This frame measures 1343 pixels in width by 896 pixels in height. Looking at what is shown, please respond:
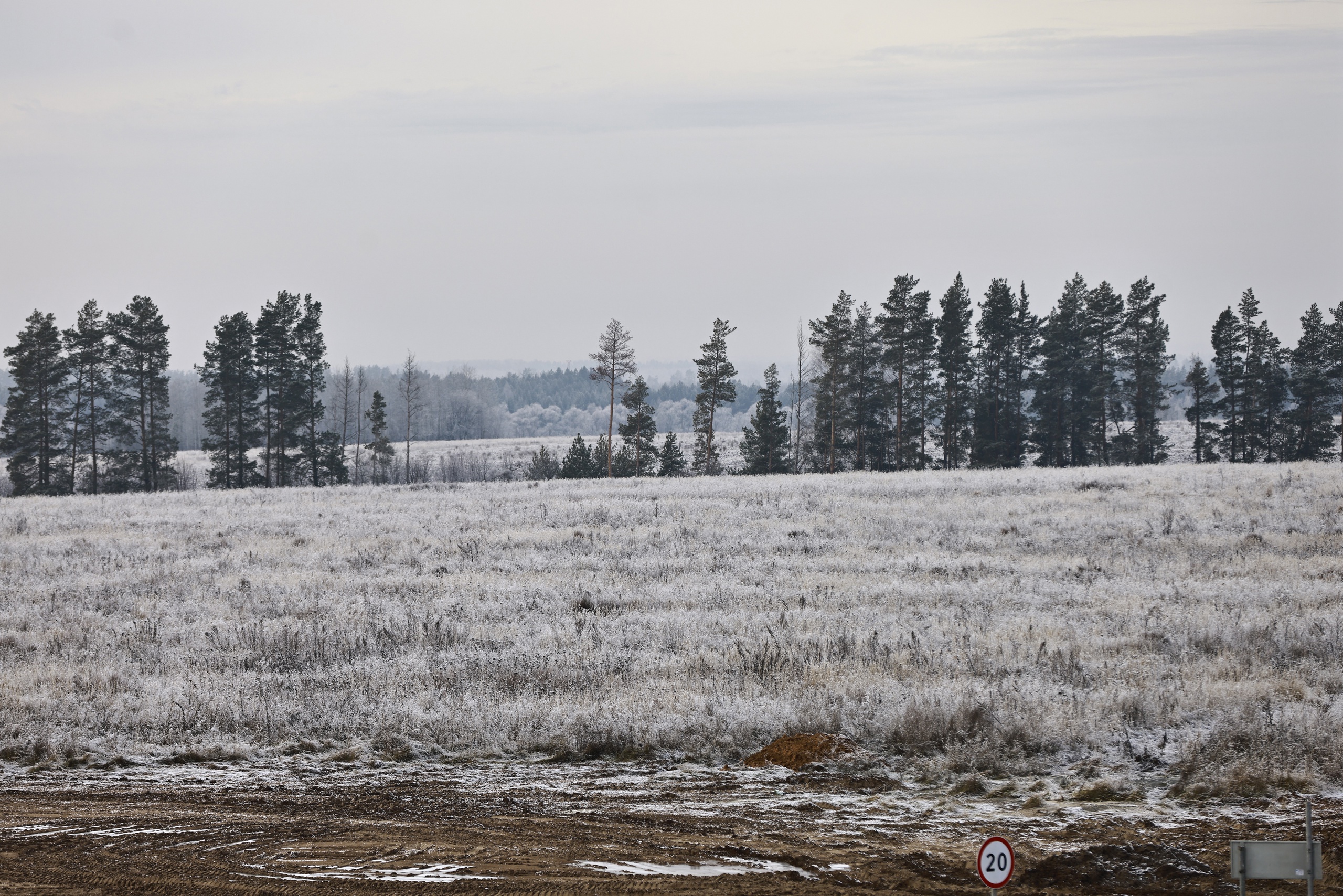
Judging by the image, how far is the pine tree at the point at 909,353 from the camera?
181 feet

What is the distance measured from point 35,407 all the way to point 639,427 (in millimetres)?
34599

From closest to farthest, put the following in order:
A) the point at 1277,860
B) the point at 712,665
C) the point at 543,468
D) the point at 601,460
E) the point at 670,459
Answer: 1. the point at 1277,860
2. the point at 712,665
3. the point at 670,459
4. the point at 601,460
5. the point at 543,468

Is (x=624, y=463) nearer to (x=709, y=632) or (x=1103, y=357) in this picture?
(x=1103, y=357)

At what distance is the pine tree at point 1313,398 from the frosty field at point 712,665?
127ft

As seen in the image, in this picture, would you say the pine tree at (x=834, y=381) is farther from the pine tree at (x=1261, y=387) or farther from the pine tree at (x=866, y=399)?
the pine tree at (x=1261, y=387)

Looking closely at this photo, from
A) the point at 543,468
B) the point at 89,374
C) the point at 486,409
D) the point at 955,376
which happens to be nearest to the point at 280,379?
the point at 89,374

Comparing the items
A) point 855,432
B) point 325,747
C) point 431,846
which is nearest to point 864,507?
point 325,747

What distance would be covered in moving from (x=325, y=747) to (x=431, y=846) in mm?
3268

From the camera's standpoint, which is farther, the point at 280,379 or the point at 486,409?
the point at 486,409

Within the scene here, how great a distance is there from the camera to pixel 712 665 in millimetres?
11383

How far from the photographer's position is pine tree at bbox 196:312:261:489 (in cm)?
5447

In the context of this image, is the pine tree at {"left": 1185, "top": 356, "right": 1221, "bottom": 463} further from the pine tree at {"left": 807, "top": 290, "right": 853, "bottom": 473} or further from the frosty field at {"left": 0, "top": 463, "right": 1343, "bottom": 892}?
the frosty field at {"left": 0, "top": 463, "right": 1343, "bottom": 892}

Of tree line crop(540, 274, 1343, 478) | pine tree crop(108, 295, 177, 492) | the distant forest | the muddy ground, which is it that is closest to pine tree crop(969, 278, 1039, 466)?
tree line crop(540, 274, 1343, 478)

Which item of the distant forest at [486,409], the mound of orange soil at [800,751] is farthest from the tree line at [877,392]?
the distant forest at [486,409]
